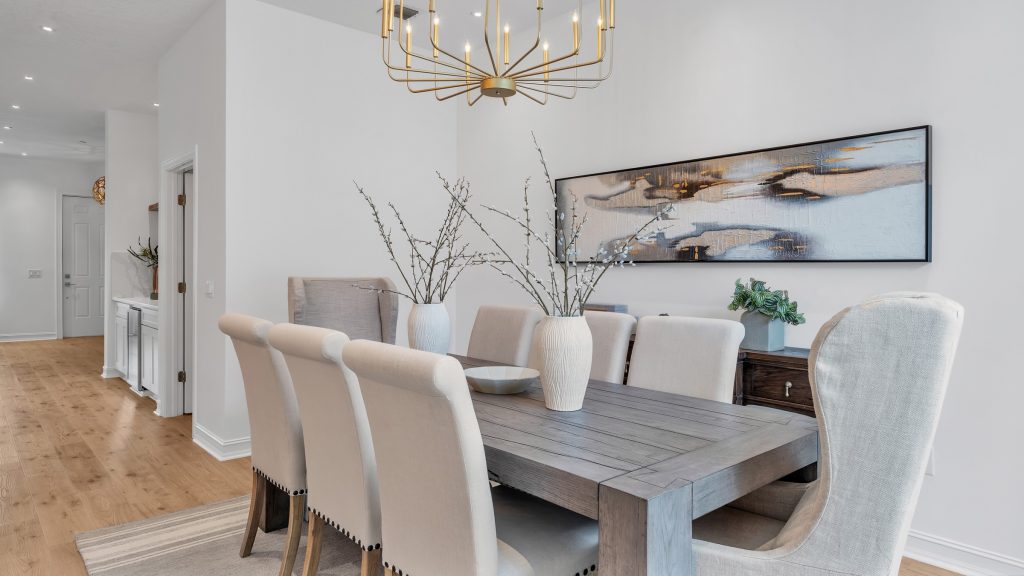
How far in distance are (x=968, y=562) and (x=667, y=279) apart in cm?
184

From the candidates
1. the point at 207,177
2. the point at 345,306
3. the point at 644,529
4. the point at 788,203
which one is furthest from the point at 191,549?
the point at 788,203

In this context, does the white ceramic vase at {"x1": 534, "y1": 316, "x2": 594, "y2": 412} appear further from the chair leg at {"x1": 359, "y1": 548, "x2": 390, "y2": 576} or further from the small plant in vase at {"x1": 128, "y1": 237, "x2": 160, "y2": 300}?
the small plant in vase at {"x1": 128, "y1": 237, "x2": 160, "y2": 300}

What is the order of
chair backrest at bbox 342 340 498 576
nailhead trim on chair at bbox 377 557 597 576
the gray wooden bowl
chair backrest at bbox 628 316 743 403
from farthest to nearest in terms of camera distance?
1. chair backrest at bbox 628 316 743 403
2. the gray wooden bowl
3. nailhead trim on chair at bbox 377 557 597 576
4. chair backrest at bbox 342 340 498 576

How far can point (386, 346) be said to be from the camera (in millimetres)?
1438

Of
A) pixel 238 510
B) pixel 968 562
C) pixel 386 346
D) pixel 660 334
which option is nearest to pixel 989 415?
pixel 968 562

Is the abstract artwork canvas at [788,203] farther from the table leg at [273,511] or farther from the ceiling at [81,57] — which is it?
the ceiling at [81,57]

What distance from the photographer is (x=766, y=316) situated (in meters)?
2.83

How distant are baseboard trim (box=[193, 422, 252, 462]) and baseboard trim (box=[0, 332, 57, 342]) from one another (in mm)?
7040

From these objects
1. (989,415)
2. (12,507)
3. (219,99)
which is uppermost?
(219,99)

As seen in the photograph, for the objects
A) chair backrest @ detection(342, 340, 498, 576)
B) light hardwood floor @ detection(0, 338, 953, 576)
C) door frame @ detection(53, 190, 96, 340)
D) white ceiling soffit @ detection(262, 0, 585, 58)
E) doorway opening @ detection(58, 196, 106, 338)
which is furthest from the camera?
doorway opening @ detection(58, 196, 106, 338)

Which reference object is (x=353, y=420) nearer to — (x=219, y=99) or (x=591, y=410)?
(x=591, y=410)

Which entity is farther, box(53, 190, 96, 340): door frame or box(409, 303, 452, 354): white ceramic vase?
box(53, 190, 96, 340): door frame

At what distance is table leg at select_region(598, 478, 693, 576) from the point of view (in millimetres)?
1197

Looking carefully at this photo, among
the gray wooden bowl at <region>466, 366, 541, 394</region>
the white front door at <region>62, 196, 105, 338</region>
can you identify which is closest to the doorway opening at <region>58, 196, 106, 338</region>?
the white front door at <region>62, 196, 105, 338</region>
